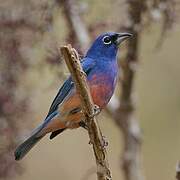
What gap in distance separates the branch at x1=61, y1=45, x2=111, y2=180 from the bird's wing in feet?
1.91

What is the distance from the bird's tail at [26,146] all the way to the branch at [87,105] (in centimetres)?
53

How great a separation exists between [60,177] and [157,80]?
1.20m

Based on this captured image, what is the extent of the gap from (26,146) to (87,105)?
0.68 meters

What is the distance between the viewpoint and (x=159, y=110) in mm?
7297

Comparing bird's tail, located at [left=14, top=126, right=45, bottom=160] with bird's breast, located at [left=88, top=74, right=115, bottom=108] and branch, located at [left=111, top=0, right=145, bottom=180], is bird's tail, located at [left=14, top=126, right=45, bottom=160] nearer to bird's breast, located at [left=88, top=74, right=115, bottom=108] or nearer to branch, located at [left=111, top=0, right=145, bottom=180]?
bird's breast, located at [left=88, top=74, right=115, bottom=108]

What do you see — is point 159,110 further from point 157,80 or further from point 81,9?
point 81,9

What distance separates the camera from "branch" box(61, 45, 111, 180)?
11.3 ft

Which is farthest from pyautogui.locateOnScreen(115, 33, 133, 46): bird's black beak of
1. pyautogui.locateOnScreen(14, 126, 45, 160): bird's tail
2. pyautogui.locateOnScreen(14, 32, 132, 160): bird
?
pyautogui.locateOnScreen(14, 126, 45, 160): bird's tail

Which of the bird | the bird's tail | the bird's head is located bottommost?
the bird's tail

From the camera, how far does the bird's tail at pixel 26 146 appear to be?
4098mm

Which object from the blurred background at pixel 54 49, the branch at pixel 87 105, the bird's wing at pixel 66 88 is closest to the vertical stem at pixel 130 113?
the blurred background at pixel 54 49

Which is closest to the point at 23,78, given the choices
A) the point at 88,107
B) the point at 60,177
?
the point at 60,177

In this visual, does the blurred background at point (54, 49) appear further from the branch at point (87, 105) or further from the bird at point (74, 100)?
the branch at point (87, 105)

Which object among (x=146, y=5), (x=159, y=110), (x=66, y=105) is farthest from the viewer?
(x=159, y=110)
